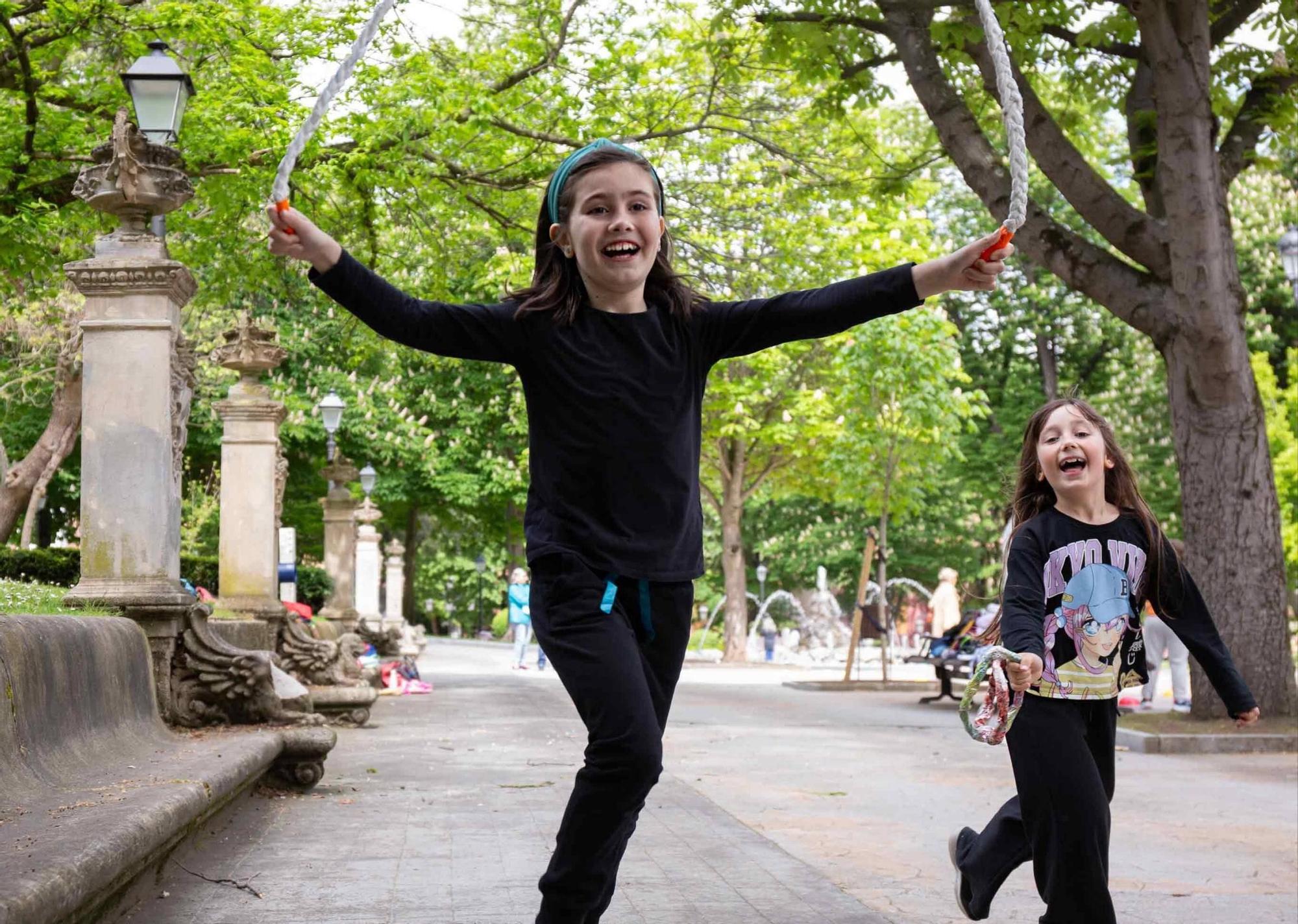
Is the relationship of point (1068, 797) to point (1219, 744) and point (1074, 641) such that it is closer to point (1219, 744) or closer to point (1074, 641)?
point (1074, 641)

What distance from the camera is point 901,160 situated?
59.0 feet

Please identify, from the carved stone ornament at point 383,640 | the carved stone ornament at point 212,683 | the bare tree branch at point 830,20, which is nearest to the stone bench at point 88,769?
the carved stone ornament at point 212,683

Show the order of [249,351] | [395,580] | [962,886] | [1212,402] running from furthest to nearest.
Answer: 1. [395,580]
2. [249,351]
3. [1212,402]
4. [962,886]

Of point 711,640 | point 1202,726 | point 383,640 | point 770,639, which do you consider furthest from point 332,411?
point 711,640

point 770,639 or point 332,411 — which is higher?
point 332,411

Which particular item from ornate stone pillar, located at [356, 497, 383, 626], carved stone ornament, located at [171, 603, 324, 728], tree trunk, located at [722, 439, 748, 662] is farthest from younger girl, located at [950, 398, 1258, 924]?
tree trunk, located at [722, 439, 748, 662]

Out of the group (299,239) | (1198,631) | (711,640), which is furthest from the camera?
(711,640)

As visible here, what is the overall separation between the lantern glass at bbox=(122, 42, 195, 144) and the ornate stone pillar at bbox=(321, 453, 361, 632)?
13029 millimetres

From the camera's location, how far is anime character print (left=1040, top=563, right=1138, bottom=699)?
433 cm

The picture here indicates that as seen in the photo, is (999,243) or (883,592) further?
(883,592)

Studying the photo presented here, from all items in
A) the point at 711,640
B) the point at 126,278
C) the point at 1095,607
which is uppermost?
the point at 126,278

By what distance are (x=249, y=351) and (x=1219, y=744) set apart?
937 centimetres

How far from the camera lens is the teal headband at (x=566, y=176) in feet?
12.8

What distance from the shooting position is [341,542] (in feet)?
79.7
